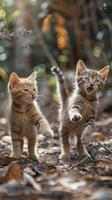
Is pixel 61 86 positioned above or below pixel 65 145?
above

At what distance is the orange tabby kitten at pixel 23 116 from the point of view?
6.01 meters

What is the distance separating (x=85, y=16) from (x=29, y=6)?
1.42m

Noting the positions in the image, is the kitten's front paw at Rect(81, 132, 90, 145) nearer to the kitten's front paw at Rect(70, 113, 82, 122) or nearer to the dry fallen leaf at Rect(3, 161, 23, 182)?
the kitten's front paw at Rect(70, 113, 82, 122)

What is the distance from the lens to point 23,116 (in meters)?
6.03

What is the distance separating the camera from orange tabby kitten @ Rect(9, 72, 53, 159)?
237 inches

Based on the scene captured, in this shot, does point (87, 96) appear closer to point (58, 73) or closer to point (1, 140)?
point (58, 73)

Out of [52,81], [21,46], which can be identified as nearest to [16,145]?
[52,81]

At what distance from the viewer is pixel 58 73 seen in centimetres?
676

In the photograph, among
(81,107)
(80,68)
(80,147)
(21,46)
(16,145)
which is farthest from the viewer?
(21,46)

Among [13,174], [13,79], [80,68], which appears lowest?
[13,174]

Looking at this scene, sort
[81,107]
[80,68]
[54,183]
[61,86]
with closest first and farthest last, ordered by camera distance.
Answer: [54,183] < [81,107] < [80,68] < [61,86]

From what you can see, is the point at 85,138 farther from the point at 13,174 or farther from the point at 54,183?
the point at 54,183

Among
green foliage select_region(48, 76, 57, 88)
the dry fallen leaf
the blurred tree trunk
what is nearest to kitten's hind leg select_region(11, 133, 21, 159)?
the dry fallen leaf

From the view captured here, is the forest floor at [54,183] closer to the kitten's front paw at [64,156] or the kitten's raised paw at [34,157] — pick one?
the kitten's raised paw at [34,157]
